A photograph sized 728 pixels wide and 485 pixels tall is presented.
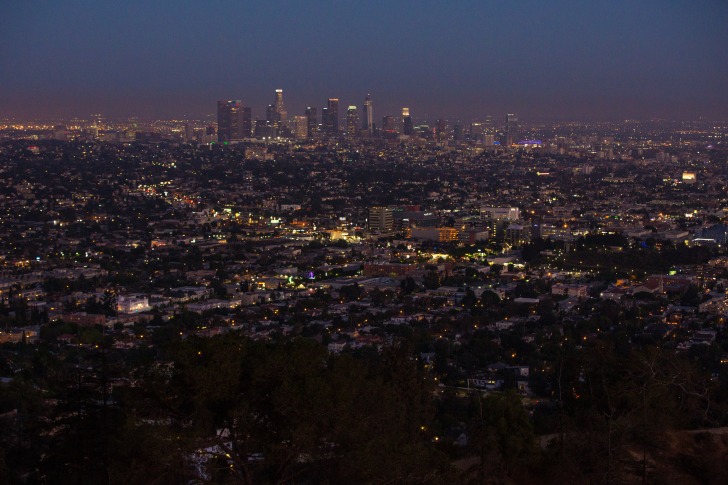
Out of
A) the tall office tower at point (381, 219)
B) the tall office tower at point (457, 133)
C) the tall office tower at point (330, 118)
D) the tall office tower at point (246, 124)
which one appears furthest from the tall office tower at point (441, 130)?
the tall office tower at point (381, 219)

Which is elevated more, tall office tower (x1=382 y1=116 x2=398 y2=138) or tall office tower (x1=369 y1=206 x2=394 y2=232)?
tall office tower (x1=382 y1=116 x2=398 y2=138)

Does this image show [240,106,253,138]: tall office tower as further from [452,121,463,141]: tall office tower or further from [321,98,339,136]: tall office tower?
[452,121,463,141]: tall office tower

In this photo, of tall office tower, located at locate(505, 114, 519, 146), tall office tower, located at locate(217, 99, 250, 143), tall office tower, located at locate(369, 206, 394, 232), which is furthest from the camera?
tall office tower, located at locate(505, 114, 519, 146)

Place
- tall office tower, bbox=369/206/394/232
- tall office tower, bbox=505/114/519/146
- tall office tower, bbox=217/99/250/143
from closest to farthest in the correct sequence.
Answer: tall office tower, bbox=369/206/394/232, tall office tower, bbox=217/99/250/143, tall office tower, bbox=505/114/519/146

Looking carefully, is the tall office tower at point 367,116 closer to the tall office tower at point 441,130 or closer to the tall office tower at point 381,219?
the tall office tower at point 441,130

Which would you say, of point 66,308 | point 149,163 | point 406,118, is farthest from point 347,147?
point 66,308

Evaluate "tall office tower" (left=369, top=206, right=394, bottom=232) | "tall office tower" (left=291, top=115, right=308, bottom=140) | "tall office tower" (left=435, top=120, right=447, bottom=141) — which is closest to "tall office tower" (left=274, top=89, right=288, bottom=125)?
"tall office tower" (left=291, top=115, right=308, bottom=140)

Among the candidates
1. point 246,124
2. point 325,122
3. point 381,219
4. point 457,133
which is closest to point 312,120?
point 325,122

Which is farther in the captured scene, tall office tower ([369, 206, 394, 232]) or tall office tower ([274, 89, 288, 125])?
tall office tower ([274, 89, 288, 125])
